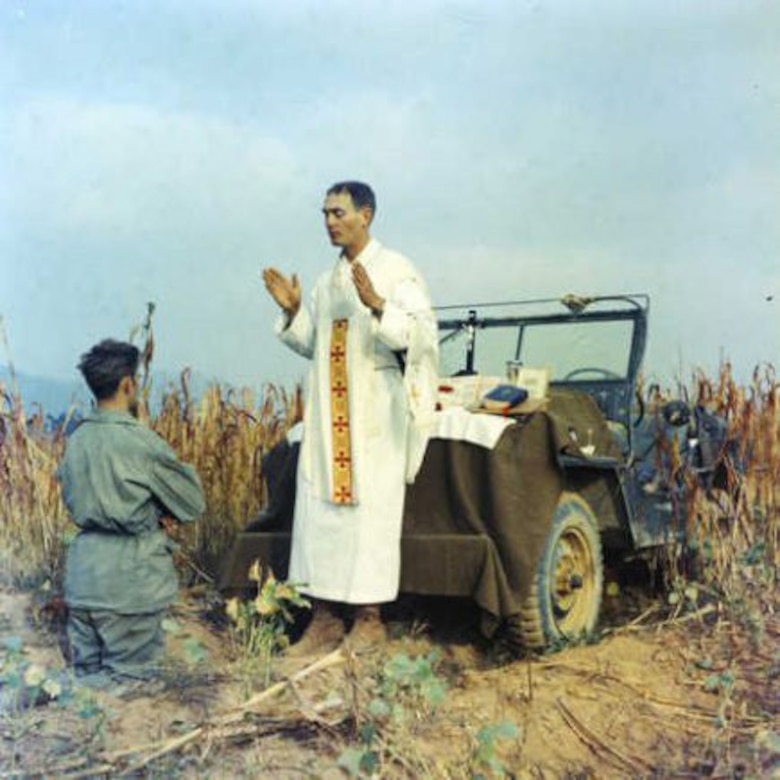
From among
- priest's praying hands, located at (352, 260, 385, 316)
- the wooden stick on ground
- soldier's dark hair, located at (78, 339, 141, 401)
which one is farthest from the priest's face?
the wooden stick on ground

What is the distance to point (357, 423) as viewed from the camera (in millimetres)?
4453

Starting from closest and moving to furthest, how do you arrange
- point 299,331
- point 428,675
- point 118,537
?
point 428,675 → point 118,537 → point 299,331

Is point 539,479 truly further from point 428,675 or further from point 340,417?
point 428,675

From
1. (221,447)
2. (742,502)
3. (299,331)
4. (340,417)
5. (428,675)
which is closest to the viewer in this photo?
(428,675)

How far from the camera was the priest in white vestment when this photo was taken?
14.3 ft

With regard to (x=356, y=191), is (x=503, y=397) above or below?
below

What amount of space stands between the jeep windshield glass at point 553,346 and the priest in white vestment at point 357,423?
5.87 ft

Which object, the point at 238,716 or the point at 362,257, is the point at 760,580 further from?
the point at 238,716

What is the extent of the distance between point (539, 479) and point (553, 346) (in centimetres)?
179

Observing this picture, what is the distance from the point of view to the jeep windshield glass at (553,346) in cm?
596

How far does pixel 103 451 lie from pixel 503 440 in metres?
1.68

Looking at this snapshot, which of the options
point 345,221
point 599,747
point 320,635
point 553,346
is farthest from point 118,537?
point 553,346

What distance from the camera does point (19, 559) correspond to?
570 centimetres

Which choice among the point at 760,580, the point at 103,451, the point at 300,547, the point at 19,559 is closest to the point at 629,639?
the point at 760,580
